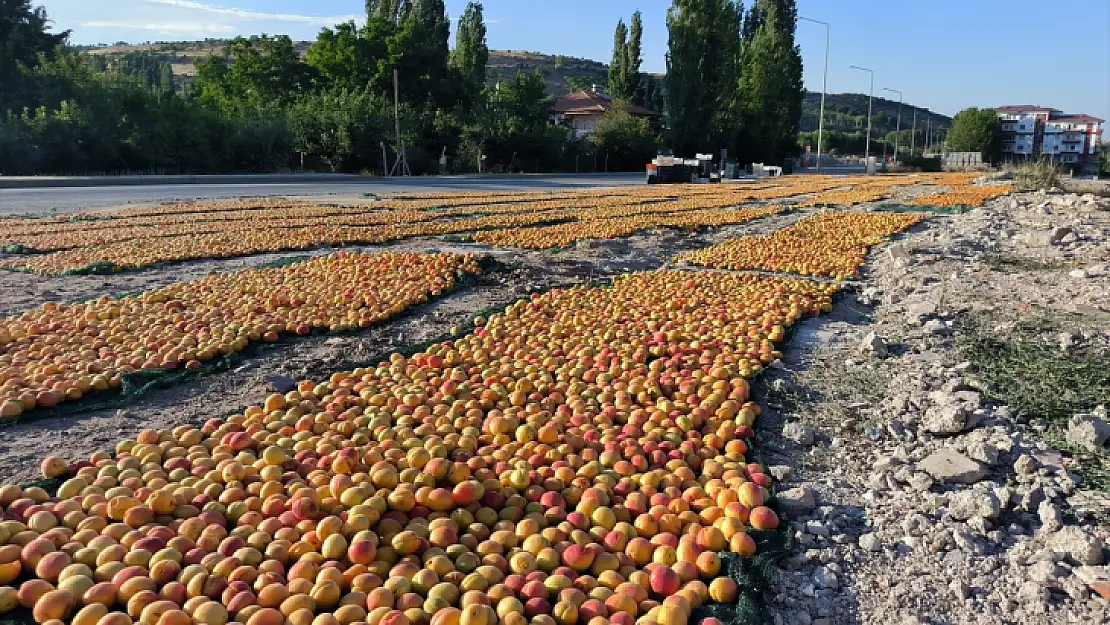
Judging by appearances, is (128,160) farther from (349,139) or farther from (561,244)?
(561,244)

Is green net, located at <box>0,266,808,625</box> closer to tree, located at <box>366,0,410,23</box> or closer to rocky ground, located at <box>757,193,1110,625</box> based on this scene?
rocky ground, located at <box>757,193,1110,625</box>

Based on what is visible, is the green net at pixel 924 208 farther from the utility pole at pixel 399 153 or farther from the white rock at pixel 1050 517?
the utility pole at pixel 399 153

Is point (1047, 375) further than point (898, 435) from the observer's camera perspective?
Yes

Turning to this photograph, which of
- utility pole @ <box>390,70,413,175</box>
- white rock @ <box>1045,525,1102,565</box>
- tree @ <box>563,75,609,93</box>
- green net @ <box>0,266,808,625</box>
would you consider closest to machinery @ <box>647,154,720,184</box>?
utility pole @ <box>390,70,413,175</box>

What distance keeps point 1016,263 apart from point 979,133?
72.9m

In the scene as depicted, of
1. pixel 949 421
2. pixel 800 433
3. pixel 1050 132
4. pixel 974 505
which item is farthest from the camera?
pixel 1050 132

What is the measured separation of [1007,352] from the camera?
4504 millimetres

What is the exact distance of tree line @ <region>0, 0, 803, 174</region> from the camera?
29234 millimetres

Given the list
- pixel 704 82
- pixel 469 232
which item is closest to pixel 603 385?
pixel 469 232

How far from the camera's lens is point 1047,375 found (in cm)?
402

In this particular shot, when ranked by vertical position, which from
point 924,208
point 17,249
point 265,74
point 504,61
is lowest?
point 17,249

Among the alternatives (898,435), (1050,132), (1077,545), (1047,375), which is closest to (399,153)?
(1047,375)

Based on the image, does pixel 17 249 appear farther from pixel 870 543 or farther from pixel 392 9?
pixel 392 9

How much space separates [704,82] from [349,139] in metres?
21.9
